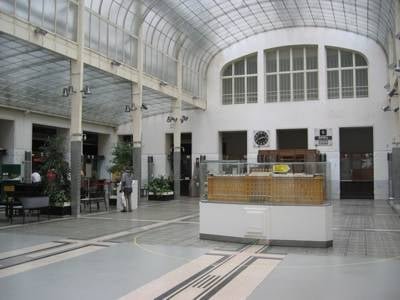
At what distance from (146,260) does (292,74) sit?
27.7m

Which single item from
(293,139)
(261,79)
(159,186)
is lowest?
(159,186)

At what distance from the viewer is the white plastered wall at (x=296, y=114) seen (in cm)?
3212

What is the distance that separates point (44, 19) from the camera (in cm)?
1856

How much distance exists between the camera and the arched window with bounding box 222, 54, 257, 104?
35.9 m

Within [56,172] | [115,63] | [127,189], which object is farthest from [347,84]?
[56,172]

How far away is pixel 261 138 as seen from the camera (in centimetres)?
3481

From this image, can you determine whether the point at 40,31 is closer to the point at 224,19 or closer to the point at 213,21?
the point at 213,21

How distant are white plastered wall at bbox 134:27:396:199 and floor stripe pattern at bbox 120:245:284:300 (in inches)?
891

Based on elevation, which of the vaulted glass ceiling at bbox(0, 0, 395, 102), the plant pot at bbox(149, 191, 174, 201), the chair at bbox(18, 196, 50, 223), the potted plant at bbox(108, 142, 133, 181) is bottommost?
the plant pot at bbox(149, 191, 174, 201)

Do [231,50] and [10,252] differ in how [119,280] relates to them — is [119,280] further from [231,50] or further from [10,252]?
[231,50]

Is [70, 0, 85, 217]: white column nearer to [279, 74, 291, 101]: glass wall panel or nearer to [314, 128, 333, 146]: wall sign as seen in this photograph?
[279, 74, 291, 101]: glass wall panel

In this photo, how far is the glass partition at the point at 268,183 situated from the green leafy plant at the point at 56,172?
8.85 m

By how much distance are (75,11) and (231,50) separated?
17825 millimetres

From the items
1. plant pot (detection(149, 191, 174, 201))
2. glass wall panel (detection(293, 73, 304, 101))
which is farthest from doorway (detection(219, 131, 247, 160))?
plant pot (detection(149, 191, 174, 201))
